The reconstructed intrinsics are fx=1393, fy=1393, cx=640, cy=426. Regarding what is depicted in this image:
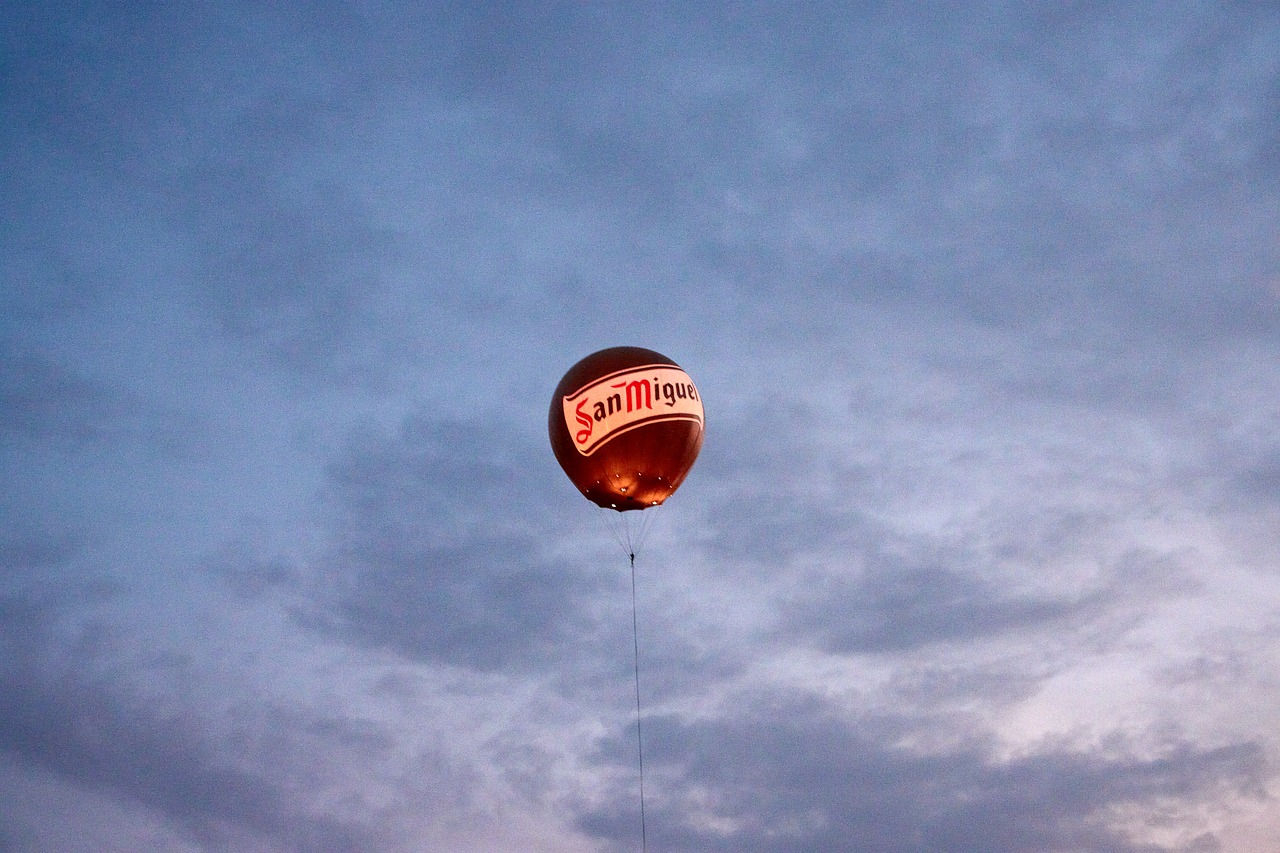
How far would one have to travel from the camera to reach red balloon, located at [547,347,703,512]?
41.4 metres

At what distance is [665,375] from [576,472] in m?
4.06

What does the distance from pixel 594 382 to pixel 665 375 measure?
7.15 feet

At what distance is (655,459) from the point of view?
41781 mm

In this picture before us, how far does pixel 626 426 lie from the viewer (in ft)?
135

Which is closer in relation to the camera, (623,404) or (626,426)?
(626,426)

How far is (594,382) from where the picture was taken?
138 feet

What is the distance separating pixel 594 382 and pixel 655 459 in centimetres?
297

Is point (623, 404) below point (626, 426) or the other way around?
the other way around

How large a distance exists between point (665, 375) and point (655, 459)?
103 inches

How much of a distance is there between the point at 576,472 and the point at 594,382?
2.90 m

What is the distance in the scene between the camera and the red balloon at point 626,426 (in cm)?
4144

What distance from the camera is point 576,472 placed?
42812 millimetres
